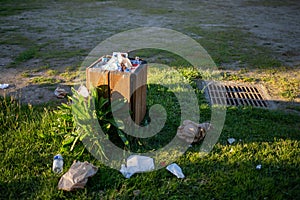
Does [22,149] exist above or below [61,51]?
below

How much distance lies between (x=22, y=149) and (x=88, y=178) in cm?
76

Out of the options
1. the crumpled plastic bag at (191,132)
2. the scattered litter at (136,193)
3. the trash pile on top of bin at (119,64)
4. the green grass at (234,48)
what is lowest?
the scattered litter at (136,193)

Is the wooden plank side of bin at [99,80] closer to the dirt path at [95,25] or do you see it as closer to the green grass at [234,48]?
the dirt path at [95,25]

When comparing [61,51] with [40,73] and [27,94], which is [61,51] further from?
[27,94]

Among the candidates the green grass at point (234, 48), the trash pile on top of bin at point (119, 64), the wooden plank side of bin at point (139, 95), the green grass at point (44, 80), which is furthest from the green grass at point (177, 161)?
the green grass at point (234, 48)

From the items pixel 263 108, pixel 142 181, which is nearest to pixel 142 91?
pixel 142 181

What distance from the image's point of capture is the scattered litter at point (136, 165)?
242 centimetres

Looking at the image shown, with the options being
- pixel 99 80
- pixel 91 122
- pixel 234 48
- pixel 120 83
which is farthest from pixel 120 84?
pixel 234 48

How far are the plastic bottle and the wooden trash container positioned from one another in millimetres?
671

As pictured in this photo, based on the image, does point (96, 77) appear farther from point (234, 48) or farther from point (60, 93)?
point (234, 48)

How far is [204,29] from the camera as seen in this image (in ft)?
24.1

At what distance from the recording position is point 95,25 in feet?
24.3

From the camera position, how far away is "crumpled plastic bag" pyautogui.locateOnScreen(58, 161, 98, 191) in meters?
2.19

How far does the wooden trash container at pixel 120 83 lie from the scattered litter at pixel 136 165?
0.45 meters
